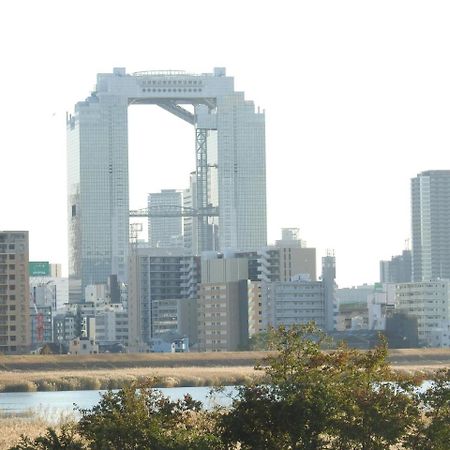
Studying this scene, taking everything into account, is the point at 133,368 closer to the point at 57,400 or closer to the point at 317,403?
the point at 57,400

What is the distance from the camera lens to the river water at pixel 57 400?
3492 inches

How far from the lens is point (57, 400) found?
11138 cm

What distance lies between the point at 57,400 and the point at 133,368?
65.6m

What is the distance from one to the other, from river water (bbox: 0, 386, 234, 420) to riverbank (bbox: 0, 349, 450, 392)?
5.10m

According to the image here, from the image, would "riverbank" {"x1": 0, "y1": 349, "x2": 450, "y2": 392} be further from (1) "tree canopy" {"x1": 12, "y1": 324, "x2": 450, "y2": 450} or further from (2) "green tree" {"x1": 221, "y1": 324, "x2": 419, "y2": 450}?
(2) "green tree" {"x1": 221, "y1": 324, "x2": 419, "y2": 450}

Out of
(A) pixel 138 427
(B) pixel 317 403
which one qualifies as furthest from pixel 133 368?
(B) pixel 317 403

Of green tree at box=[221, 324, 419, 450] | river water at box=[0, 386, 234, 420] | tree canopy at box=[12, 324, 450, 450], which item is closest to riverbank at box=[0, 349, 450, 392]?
river water at box=[0, 386, 234, 420]

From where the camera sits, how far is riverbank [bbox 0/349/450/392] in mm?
136375

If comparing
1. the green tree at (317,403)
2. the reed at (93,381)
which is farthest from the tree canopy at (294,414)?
the reed at (93,381)

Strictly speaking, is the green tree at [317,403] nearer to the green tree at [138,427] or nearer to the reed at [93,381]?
the green tree at [138,427]

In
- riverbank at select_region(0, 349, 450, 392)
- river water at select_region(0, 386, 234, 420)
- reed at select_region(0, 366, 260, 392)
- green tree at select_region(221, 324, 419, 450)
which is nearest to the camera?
green tree at select_region(221, 324, 419, 450)

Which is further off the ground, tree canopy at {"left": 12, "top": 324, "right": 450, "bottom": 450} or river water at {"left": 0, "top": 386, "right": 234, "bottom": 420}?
tree canopy at {"left": 12, "top": 324, "right": 450, "bottom": 450}

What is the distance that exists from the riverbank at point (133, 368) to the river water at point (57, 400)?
510 centimetres

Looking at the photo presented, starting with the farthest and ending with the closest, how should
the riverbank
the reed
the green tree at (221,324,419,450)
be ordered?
the riverbank
the reed
the green tree at (221,324,419,450)
